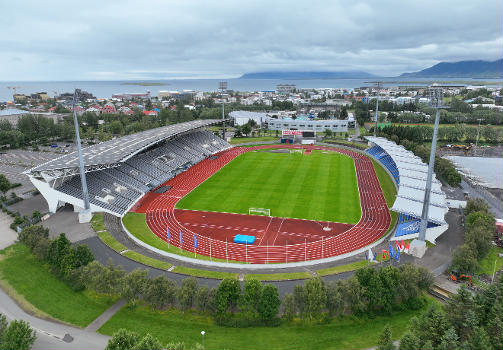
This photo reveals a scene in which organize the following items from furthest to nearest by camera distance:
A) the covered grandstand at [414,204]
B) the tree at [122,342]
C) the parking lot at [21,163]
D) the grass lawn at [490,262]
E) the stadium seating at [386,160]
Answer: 1. the stadium seating at [386,160]
2. the parking lot at [21,163]
3. the covered grandstand at [414,204]
4. the grass lawn at [490,262]
5. the tree at [122,342]

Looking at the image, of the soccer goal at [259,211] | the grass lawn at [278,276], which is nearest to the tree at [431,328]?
the grass lawn at [278,276]

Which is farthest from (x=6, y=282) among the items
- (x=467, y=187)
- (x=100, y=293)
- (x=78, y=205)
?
(x=467, y=187)

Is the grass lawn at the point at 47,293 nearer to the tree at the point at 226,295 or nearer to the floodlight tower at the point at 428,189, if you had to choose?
the tree at the point at 226,295

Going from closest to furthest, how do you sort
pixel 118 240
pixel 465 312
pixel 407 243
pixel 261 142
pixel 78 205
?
pixel 465 312 → pixel 407 243 → pixel 118 240 → pixel 78 205 → pixel 261 142

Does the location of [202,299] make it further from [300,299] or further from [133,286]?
[300,299]

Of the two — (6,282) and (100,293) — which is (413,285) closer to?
(100,293)

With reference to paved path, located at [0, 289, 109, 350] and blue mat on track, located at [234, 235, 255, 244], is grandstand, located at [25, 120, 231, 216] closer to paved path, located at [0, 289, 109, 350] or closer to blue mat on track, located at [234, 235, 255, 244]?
blue mat on track, located at [234, 235, 255, 244]
